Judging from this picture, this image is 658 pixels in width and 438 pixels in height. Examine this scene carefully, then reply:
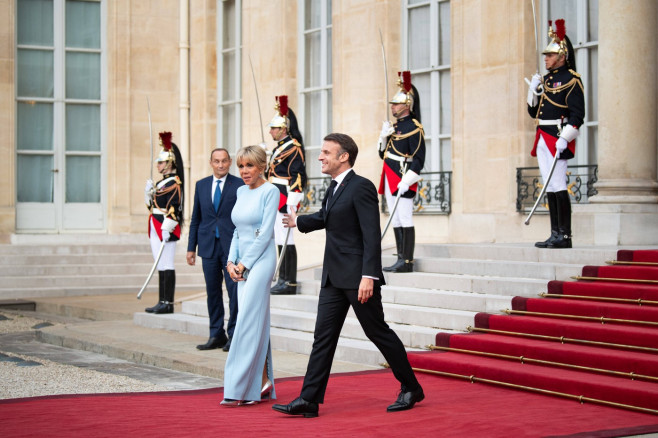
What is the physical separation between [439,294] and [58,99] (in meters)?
11.4

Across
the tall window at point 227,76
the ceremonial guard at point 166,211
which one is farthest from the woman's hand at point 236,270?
the tall window at point 227,76

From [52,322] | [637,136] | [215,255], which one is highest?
[637,136]

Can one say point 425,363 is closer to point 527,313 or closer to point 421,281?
point 527,313

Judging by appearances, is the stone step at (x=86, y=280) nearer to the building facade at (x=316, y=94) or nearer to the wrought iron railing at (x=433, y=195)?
the building facade at (x=316, y=94)

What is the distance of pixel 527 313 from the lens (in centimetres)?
954

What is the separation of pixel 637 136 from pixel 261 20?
27.8 ft

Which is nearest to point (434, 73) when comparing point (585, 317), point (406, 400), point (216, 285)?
point (216, 285)

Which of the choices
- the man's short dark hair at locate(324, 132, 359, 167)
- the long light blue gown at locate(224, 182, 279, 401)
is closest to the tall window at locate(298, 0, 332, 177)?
the long light blue gown at locate(224, 182, 279, 401)

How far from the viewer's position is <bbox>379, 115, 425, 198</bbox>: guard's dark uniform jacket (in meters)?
11.8

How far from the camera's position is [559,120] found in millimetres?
11062

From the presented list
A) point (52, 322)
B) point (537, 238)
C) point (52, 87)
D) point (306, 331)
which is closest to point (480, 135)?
point (537, 238)

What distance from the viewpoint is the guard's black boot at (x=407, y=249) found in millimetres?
11750

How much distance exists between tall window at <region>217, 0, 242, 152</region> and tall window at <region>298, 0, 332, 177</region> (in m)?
2.14

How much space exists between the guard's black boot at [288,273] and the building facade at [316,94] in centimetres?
182
